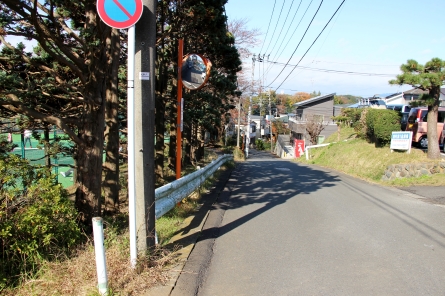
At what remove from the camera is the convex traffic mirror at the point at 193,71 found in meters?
8.22

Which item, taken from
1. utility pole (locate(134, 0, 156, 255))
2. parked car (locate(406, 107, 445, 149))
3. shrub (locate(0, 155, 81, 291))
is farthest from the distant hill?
shrub (locate(0, 155, 81, 291))

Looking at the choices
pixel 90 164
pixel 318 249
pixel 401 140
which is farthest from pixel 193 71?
pixel 401 140

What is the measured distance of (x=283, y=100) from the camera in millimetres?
113812

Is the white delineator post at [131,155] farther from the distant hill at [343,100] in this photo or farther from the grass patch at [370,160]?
the distant hill at [343,100]

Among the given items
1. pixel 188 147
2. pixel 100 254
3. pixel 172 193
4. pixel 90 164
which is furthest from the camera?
pixel 188 147

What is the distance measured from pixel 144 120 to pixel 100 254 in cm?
167

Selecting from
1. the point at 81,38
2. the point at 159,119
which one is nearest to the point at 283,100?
the point at 159,119

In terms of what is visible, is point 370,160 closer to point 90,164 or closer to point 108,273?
point 90,164

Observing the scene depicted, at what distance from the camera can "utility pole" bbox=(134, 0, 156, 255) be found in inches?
178

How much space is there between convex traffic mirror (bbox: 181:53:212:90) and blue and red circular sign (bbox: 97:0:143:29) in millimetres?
4068

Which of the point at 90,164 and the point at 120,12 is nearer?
the point at 120,12

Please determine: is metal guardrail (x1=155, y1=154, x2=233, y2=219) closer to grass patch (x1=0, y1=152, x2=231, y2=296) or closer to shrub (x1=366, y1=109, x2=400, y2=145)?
grass patch (x1=0, y1=152, x2=231, y2=296)

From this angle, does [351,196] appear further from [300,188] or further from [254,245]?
[254,245]

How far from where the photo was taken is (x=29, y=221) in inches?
151
